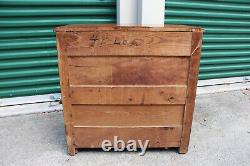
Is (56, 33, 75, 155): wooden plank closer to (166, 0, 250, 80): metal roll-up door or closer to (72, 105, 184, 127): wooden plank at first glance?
(72, 105, 184, 127): wooden plank

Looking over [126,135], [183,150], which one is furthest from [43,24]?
[183,150]

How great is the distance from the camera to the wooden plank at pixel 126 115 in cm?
223

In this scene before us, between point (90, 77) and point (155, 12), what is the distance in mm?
1592

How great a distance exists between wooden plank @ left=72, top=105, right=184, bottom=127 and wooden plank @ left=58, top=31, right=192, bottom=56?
1.73 ft

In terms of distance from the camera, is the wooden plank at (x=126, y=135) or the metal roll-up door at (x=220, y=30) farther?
the metal roll-up door at (x=220, y=30)

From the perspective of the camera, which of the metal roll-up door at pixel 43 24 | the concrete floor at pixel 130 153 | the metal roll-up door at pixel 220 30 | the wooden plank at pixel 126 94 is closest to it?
the wooden plank at pixel 126 94

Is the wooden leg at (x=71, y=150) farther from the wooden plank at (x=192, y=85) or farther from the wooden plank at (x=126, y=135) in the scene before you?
the wooden plank at (x=192, y=85)

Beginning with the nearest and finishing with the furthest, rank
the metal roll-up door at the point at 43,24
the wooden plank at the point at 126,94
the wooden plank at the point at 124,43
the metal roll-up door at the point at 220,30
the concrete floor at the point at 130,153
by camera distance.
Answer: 1. the wooden plank at the point at 124,43
2. the wooden plank at the point at 126,94
3. the concrete floor at the point at 130,153
4. the metal roll-up door at the point at 43,24
5. the metal roll-up door at the point at 220,30

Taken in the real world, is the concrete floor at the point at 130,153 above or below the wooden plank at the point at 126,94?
below

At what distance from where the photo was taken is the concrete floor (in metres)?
2.29

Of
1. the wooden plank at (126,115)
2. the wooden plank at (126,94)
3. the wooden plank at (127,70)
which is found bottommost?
the wooden plank at (126,115)

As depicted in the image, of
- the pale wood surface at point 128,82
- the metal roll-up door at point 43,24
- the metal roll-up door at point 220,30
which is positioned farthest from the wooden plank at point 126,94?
the metal roll-up door at point 220,30

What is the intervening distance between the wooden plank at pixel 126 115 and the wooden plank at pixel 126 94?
71mm

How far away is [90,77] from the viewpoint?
2.12 meters
